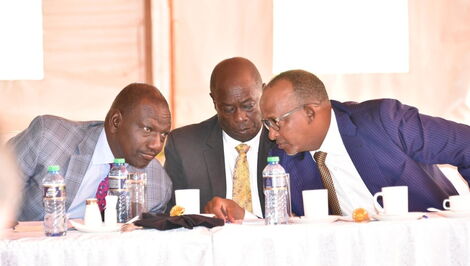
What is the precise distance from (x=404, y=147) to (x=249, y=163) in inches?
39.2

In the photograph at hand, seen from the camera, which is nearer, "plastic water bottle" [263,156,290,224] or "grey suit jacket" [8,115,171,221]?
"plastic water bottle" [263,156,290,224]

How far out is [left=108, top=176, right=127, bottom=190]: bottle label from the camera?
304cm

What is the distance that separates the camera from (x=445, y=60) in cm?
553

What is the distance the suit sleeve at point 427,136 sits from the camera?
3.16 m

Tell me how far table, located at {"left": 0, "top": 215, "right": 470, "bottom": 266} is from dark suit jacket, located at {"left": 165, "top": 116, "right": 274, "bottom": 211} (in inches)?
64.3

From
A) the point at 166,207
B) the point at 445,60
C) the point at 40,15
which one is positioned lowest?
the point at 166,207

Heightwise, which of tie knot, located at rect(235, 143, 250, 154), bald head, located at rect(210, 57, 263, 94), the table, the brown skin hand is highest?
bald head, located at rect(210, 57, 263, 94)

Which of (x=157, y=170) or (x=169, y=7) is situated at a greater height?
(x=169, y=7)

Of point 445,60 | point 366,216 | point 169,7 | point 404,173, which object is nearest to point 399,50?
point 445,60

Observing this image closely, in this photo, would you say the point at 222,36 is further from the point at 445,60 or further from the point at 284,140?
the point at 284,140

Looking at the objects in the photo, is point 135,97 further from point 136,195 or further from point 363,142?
point 363,142

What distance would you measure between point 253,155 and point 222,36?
1668 millimetres

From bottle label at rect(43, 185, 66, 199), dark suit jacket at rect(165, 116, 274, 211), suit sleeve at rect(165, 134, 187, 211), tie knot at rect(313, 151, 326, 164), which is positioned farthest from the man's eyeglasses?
bottle label at rect(43, 185, 66, 199)

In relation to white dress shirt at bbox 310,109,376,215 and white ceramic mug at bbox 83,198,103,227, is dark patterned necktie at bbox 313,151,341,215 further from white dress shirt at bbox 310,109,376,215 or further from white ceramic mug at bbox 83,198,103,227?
white ceramic mug at bbox 83,198,103,227
